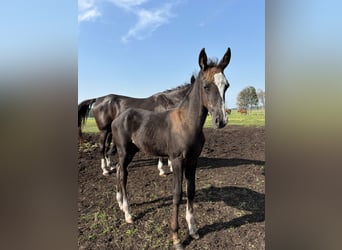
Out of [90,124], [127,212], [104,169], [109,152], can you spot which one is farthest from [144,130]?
[90,124]

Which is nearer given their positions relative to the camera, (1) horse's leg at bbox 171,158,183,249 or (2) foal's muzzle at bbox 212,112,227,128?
(2) foal's muzzle at bbox 212,112,227,128

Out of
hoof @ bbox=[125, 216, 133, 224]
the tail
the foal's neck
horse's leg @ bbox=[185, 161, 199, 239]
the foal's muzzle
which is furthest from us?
the tail

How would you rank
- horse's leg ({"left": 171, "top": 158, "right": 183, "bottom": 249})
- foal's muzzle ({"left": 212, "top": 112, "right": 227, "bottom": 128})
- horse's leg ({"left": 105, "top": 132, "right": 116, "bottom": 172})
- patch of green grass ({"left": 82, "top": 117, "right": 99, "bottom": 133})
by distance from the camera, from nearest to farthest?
foal's muzzle ({"left": 212, "top": 112, "right": 227, "bottom": 128}), horse's leg ({"left": 171, "top": 158, "right": 183, "bottom": 249}), horse's leg ({"left": 105, "top": 132, "right": 116, "bottom": 172}), patch of green grass ({"left": 82, "top": 117, "right": 99, "bottom": 133})

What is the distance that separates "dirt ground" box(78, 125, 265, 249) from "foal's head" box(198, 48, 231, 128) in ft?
4.76

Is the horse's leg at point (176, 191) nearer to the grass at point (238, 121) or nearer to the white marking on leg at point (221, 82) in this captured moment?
the white marking on leg at point (221, 82)

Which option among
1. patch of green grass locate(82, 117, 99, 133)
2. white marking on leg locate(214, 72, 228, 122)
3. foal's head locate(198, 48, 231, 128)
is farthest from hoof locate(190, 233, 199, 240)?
patch of green grass locate(82, 117, 99, 133)

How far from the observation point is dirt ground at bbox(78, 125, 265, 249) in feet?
8.57

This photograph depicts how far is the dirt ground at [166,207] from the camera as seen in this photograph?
2611mm

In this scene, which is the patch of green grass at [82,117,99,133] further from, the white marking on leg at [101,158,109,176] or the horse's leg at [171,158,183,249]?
the horse's leg at [171,158,183,249]

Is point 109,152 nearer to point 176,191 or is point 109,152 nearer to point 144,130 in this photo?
point 144,130
